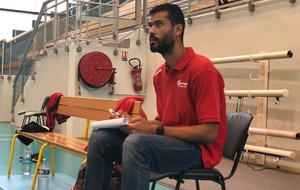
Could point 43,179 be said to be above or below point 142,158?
below

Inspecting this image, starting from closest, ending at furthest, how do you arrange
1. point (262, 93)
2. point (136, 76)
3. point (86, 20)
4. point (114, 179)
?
1. point (114, 179)
2. point (262, 93)
3. point (86, 20)
4. point (136, 76)

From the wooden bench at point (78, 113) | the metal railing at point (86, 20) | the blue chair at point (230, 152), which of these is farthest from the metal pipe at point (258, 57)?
the blue chair at point (230, 152)

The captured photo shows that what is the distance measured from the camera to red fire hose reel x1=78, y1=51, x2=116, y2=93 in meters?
6.63

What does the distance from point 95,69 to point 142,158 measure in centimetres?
507

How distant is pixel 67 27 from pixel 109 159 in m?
5.28

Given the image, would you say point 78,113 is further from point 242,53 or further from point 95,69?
point 95,69

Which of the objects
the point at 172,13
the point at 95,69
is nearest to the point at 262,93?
the point at 172,13

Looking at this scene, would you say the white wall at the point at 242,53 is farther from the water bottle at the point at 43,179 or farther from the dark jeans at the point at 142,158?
the dark jeans at the point at 142,158

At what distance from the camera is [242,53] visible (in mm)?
5359

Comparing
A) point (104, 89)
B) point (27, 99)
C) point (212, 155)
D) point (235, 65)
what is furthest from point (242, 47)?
point (27, 99)

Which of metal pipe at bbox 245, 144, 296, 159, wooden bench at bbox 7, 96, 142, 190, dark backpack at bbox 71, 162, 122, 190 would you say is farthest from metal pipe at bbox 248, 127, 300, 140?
dark backpack at bbox 71, 162, 122, 190

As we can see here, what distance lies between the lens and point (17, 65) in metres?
9.58

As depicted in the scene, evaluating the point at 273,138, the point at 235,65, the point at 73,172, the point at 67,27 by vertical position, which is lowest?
the point at 73,172

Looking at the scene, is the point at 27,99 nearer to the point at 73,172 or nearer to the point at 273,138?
the point at 73,172
